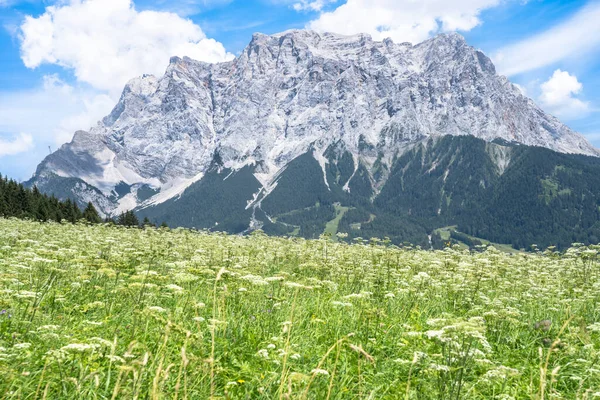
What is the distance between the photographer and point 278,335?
26.0 feet

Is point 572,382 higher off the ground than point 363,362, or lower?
lower

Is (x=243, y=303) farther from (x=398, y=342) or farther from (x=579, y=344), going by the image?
(x=579, y=344)

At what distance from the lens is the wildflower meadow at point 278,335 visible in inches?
192

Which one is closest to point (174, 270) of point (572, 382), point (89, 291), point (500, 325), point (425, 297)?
point (89, 291)

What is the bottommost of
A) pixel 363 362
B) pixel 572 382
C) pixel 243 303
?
pixel 572 382

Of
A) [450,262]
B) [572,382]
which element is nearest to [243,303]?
[572,382]

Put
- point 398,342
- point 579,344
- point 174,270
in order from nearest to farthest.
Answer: point 398,342, point 579,344, point 174,270

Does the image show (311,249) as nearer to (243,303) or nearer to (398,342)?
(243,303)

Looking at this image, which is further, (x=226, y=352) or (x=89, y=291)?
(x=89, y=291)

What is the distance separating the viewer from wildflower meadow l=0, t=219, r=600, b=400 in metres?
4.89

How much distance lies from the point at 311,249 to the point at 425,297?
7.21m

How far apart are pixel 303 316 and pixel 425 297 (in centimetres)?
420

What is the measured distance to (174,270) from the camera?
454 inches

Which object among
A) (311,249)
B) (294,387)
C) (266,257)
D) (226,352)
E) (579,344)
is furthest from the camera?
(311,249)
